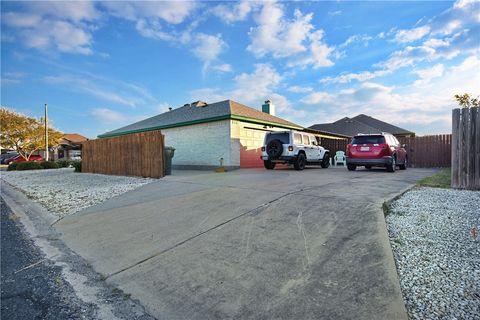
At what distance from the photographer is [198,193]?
7.65m

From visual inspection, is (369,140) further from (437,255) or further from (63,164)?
(63,164)

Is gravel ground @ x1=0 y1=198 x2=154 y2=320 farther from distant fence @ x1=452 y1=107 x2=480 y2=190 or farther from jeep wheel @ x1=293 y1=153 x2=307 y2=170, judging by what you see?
jeep wheel @ x1=293 y1=153 x2=307 y2=170

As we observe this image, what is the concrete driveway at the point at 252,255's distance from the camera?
8.86 ft

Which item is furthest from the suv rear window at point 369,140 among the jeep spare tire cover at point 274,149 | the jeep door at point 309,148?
the jeep spare tire cover at point 274,149

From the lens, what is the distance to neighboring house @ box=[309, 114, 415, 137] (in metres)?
28.0

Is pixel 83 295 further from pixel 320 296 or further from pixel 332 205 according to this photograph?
pixel 332 205

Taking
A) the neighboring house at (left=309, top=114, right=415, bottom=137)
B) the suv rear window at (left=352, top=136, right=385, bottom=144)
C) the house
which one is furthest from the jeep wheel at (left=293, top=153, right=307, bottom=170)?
the neighboring house at (left=309, top=114, right=415, bottom=137)

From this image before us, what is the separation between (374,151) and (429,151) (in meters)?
7.36

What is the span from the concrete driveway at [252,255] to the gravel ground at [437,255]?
18 cm

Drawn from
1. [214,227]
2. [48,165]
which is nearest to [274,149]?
[214,227]

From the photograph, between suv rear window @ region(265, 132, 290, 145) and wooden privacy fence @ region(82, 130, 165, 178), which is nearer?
wooden privacy fence @ region(82, 130, 165, 178)

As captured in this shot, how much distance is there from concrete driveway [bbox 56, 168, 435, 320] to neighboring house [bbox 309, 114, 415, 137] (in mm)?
23384

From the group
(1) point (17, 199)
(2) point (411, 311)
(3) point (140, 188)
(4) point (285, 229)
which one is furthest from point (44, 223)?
(2) point (411, 311)

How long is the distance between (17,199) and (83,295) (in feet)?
28.5
